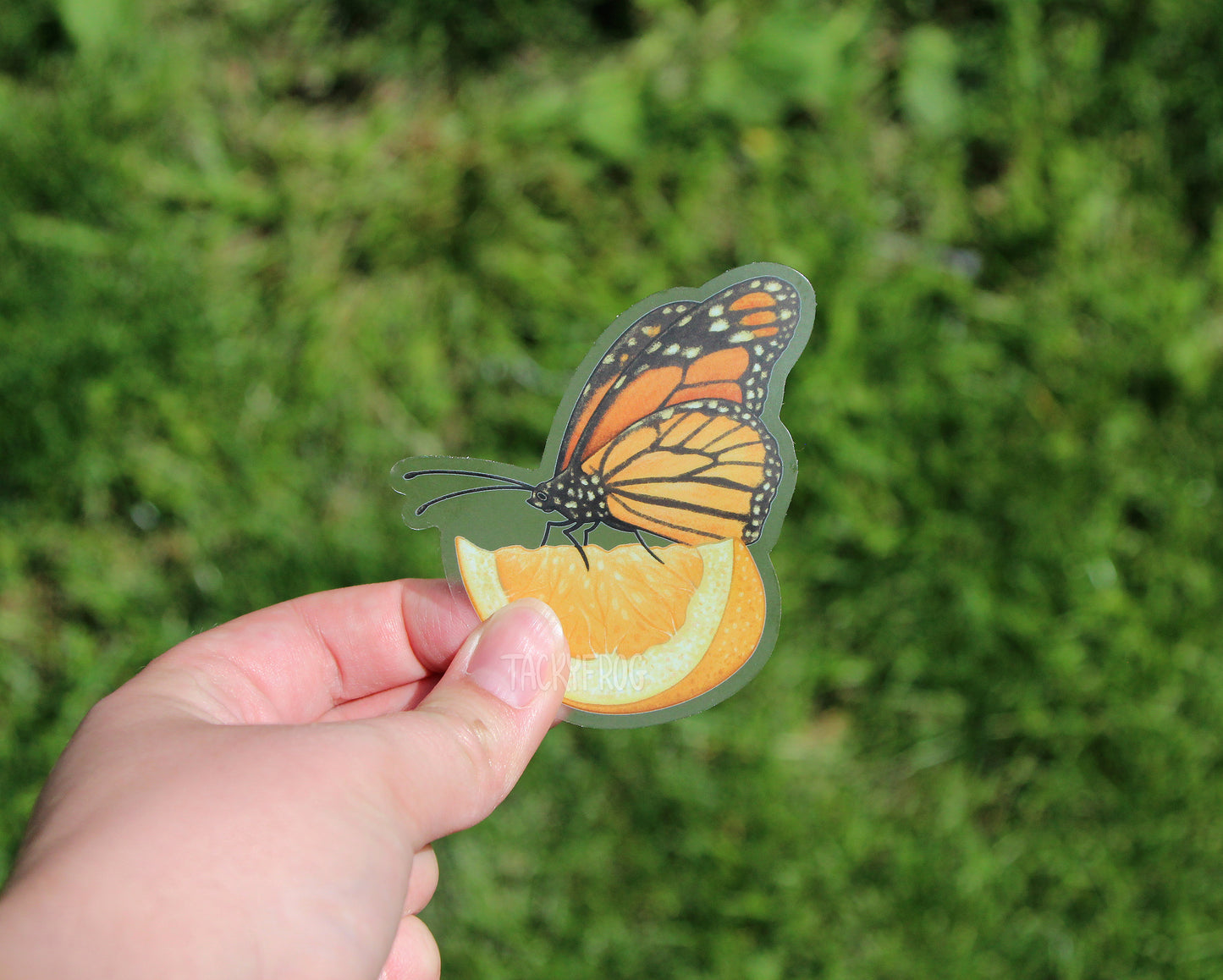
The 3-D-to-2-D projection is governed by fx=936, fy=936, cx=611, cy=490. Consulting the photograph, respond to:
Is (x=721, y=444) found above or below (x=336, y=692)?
above

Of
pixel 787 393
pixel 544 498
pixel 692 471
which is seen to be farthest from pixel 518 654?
pixel 787 393

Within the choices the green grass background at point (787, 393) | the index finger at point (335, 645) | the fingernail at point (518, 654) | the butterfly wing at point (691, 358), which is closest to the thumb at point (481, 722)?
the fingernail at point (518, 654)

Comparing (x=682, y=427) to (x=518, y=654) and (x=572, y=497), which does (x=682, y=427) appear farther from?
(x=518, y=654)

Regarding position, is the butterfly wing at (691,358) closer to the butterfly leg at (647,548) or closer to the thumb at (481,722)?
the butterfly leg at (647,548)

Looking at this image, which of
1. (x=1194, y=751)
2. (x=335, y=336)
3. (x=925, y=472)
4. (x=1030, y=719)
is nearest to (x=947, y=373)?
(x=925, y=472)

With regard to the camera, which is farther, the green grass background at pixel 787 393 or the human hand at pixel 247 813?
the green grass background at pixel 787 393

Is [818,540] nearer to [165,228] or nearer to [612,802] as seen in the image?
[612,802]

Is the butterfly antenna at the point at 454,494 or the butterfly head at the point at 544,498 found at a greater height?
the butterfly antenna at the point at 454,494
